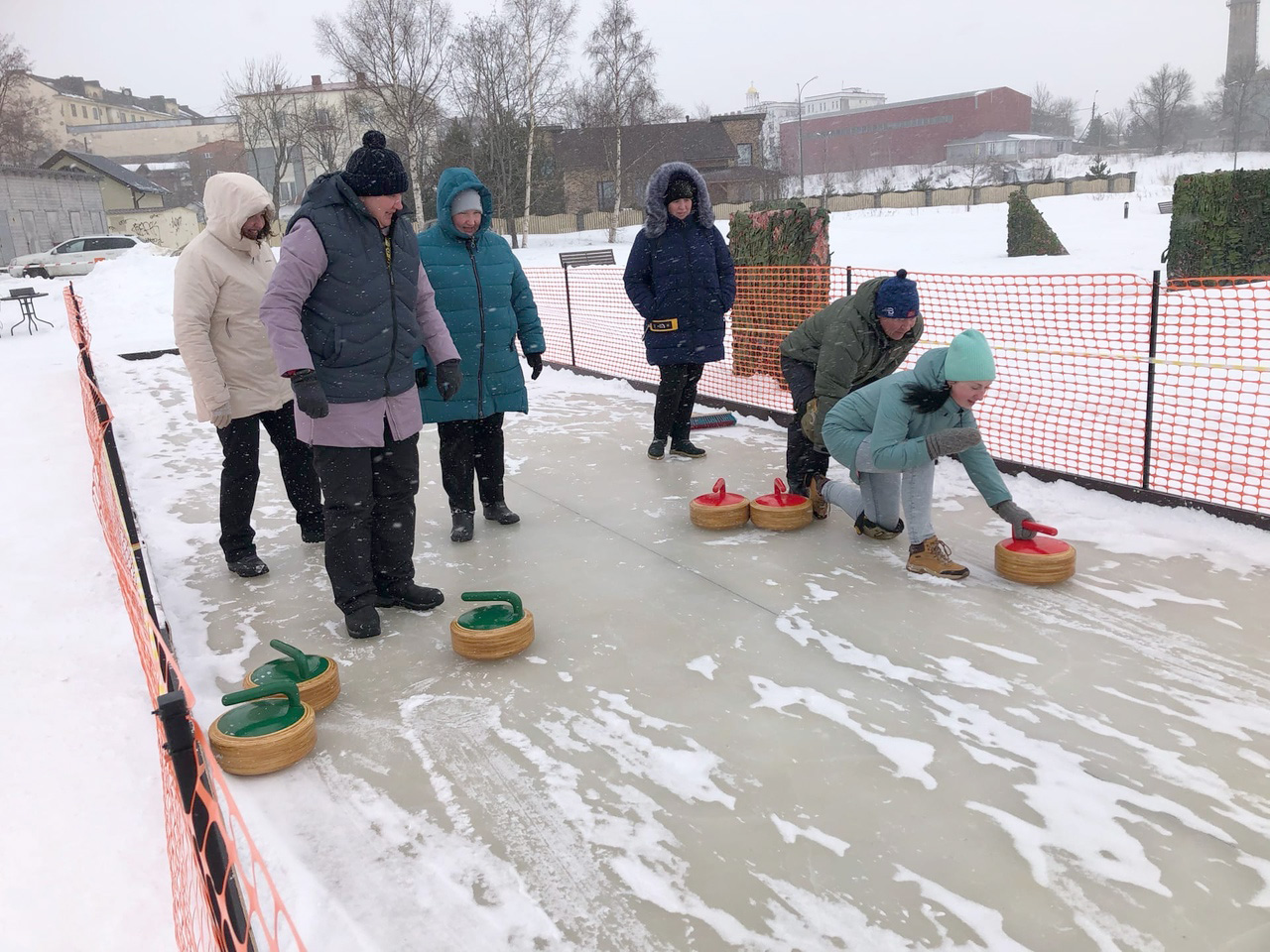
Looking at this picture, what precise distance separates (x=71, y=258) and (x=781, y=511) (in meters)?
29.3

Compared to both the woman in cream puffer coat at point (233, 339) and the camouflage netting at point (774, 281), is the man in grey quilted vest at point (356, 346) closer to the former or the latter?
the woman in cream puffer coat at point (233, 339)

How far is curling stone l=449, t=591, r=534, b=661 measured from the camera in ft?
11.0

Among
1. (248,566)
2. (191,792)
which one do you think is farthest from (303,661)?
(248,566)

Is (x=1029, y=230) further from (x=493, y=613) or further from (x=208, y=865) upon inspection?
(x=208, y=865)

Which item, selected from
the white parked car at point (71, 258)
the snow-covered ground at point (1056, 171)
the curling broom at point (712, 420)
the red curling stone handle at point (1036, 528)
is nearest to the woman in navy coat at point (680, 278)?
the curling broom at point (712, 420)

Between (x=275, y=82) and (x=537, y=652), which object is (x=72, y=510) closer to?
(x=537, y=652)

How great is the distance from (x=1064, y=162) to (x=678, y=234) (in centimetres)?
7358

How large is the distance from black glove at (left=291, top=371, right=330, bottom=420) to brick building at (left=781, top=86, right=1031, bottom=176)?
80.9 m

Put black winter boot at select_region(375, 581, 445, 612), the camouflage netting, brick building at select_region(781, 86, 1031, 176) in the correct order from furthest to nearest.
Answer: brick building at select_region(781, 86, 1031, 176) → the camouflage netting → black winter boot at select_region(375, 581, 445, 612)

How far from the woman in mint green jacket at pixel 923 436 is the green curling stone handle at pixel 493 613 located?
1.72 m

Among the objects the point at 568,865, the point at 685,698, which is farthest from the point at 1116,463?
the point at 568,865

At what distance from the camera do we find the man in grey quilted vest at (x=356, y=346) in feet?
10.8

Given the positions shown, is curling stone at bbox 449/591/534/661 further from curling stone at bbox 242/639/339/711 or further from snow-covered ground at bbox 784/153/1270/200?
snow-covered ground at bbox 784/153/1270/200

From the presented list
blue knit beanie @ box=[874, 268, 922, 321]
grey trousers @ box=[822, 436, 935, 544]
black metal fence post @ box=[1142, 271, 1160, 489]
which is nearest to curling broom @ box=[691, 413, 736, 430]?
grey trousers @ box=[822, 436, 935, 544]
